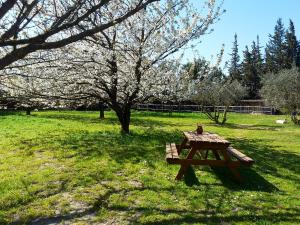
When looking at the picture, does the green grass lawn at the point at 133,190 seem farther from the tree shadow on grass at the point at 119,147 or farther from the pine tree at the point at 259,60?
the pine tree at the point at 259,60

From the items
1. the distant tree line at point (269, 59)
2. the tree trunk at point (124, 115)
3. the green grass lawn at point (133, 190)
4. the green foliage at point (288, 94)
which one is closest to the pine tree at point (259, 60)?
the distant tree line at point (269, 59)

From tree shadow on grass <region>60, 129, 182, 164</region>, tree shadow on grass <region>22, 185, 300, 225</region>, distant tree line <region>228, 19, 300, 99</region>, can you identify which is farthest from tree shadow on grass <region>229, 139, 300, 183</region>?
distant tree line <region>228, 19, 300, 99</region>

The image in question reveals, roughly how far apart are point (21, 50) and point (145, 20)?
33.4 ft

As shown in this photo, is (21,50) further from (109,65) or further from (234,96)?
(234,96)

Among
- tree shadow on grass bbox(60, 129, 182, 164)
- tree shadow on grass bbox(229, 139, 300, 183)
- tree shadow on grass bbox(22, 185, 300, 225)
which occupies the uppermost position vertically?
tree shadow on grass bbox(60, 129, 182, 164)

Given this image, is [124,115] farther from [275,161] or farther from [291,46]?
[291,46]

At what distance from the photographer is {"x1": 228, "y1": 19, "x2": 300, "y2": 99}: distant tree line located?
264ft

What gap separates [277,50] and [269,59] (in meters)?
3.97

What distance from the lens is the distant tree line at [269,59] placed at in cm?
8038

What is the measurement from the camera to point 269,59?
83188mm

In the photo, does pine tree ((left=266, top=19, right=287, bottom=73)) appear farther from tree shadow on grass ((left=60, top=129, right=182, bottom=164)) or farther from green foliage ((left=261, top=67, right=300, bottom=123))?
tree shadow on grass ((left=60, top=129, right=182, bottom=164))

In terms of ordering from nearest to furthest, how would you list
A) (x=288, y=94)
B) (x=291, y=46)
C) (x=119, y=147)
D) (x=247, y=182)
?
(x=247, y=182) → (x=119, y=147) → (x=288, y=94) → (x=291, y=46)

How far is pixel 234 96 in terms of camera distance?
32781 millimetres

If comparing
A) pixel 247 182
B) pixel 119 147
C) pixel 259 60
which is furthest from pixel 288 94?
pixel 259 60
